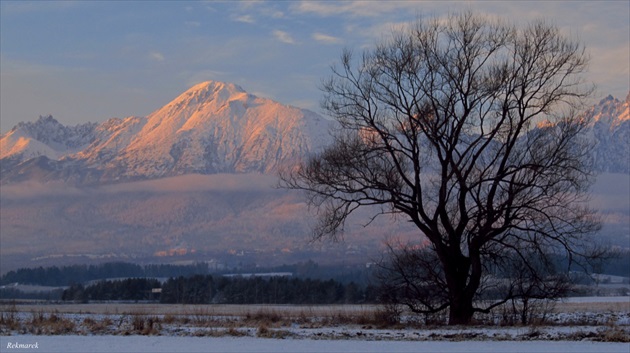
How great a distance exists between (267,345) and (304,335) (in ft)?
10.4

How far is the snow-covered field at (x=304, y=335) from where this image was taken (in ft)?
73.9

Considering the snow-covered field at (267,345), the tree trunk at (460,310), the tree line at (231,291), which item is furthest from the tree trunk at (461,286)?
the tree line at (231,291)

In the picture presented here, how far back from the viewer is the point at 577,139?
30.9 m

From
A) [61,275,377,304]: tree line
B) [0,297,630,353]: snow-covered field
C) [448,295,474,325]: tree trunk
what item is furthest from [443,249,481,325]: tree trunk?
[61,275,377,304]: tree line

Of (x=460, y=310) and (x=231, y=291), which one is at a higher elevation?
(x=231, y=291)

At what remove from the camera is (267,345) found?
77.2ft

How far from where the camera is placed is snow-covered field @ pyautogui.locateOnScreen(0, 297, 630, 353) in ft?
73.9

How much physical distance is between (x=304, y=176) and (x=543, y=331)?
31.8 feet

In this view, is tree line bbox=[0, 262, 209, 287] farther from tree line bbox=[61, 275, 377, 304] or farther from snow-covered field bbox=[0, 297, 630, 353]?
snow-covered field bbox=[0, 297, 630, 353]

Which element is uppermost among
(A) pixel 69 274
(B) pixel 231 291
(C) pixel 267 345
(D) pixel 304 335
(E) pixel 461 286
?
(A) pixel 69 274

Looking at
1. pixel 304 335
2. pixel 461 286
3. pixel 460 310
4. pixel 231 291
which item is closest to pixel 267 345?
pixel 304 335

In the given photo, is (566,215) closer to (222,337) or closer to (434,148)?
(434,148)

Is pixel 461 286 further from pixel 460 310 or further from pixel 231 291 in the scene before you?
pixel 231 291

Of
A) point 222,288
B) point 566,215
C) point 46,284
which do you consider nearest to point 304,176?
point 566,215
